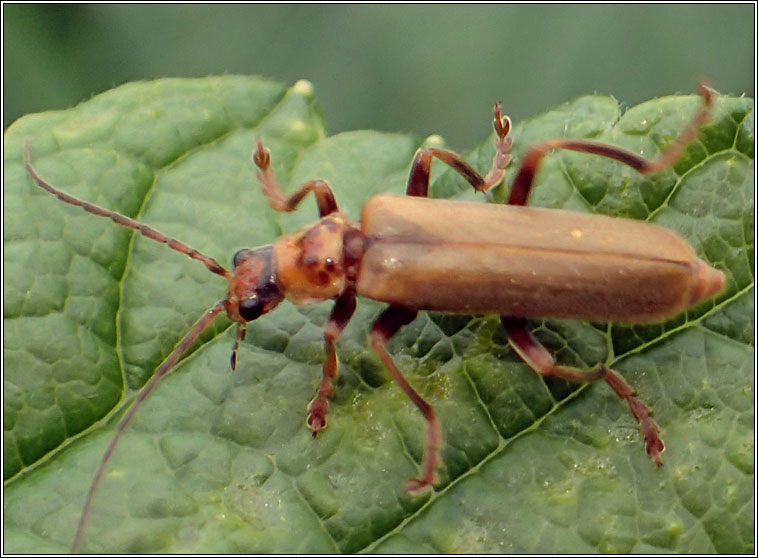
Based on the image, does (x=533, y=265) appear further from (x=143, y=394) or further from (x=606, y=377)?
(x=143, y=394)

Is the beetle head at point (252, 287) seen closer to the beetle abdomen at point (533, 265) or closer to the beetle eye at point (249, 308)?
the beetle eye at point (249, 308)

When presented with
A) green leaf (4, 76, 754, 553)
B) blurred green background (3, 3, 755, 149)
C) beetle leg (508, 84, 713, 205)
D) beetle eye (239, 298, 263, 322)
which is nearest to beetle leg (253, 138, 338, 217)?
green leaf (4, 76, 754, 553)

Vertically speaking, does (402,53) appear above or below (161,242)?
above

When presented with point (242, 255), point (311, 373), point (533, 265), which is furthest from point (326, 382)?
point (533, 265)

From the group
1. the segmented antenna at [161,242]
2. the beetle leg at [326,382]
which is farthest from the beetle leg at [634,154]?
the segmented antenna at [161,242]

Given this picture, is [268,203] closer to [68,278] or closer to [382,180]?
[382,180]

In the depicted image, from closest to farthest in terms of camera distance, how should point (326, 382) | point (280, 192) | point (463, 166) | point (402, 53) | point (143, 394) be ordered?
point (143, 394)
point (326, 382)
point (463, 166)
point (280, 192)
point (402, 53)
